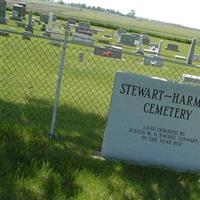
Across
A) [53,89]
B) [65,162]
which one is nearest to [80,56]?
[53,89]

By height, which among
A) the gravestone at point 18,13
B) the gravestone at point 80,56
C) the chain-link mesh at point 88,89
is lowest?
the chain-link mesh at point 88,89

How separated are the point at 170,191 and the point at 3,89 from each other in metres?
4.78

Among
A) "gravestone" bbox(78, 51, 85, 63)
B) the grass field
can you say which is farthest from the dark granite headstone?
the grass field

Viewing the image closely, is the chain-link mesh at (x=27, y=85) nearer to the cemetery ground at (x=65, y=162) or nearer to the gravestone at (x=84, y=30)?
the cemetery ground at (x=65, y=162)

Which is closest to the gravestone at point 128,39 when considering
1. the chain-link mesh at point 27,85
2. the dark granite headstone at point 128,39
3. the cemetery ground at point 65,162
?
the dark granite headstone at point 128,39

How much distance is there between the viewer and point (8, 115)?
19.9 feet

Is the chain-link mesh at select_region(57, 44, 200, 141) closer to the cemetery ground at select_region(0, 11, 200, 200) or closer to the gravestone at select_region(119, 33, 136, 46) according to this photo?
the cemetery ground at select_region(0, 11, 200, 200)

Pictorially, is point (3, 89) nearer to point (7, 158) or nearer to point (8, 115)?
point (8, 115)

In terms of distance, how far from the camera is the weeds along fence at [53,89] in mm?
6180

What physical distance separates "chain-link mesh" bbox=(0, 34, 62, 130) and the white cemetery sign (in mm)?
1561

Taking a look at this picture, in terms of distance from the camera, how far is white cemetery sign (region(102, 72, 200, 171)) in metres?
4.72

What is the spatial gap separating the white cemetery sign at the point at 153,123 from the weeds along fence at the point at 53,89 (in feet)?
2.00

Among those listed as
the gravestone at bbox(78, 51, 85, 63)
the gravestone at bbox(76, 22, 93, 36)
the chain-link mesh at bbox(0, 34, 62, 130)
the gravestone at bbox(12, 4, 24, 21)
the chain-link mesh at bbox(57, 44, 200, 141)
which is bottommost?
the chain-link mesh at bbox(57, 44, 200, 141)

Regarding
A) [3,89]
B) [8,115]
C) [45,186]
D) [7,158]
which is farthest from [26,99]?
[45,186]
